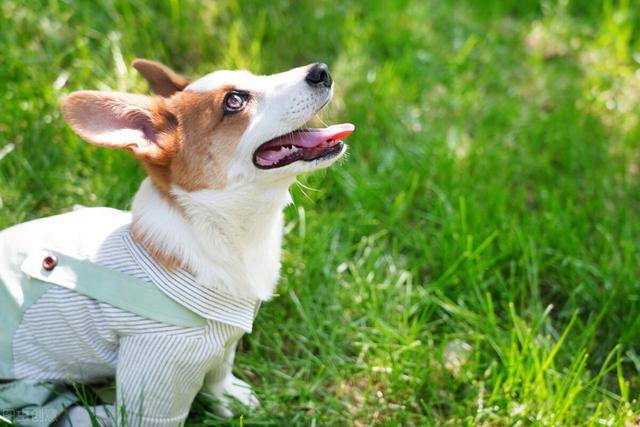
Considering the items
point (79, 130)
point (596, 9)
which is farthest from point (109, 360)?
point (596, 9)

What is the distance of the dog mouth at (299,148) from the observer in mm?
2055

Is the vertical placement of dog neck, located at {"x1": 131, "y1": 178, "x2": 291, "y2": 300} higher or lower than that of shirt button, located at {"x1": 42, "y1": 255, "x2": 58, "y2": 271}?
higher

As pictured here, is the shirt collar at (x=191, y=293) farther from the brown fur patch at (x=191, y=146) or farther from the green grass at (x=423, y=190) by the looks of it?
the green grass at (x=423, y=190)

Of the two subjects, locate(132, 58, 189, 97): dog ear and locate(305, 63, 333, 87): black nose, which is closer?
locate(305, 63, 333, 87): black nose

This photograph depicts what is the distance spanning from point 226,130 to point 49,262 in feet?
2.10

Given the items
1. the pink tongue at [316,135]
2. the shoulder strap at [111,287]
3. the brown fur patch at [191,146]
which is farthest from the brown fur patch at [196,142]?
the shoulder strap at [111,287]

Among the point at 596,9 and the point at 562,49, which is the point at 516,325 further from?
the point at 596,9

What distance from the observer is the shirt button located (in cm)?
205

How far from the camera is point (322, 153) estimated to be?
2.07m

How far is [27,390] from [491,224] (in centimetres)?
189

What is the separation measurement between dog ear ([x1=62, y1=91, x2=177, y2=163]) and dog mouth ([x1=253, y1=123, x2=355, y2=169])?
0.30 meters

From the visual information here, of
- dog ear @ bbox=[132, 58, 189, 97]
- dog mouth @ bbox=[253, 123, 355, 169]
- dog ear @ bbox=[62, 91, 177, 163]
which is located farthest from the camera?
dog ear @ bbox=[132, 58, 189, 97]

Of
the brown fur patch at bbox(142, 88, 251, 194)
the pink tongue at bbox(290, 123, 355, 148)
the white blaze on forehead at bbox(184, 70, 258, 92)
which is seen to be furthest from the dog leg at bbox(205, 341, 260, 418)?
the white blaze on forehead at bbox(184, 70, 258, 92)

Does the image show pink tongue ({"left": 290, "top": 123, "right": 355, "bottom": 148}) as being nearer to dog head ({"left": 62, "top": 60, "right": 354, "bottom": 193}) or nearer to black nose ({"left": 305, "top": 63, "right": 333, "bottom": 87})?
dog head ({"left": 62, "top": 60, "right": 354, "bottom": 193})
